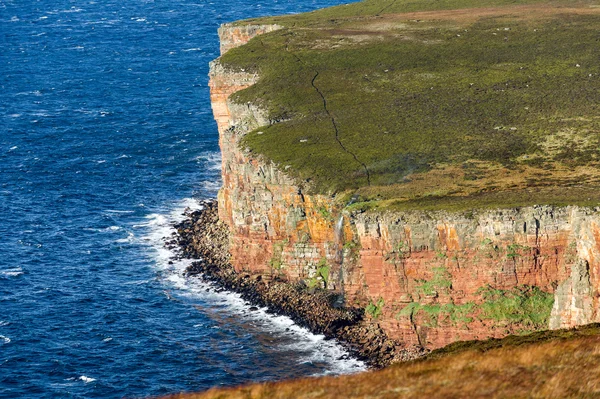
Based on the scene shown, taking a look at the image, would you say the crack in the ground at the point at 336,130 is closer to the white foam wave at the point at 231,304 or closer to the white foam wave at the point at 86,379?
the white foam wave at the point at 231,304

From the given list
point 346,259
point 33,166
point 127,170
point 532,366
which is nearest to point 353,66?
point 127,170

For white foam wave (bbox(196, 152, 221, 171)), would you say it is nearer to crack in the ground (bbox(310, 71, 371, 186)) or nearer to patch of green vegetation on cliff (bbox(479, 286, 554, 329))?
crack in the ground (bbox(310, 71, 371, 186))

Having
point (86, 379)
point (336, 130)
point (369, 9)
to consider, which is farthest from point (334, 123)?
point (369, 9)

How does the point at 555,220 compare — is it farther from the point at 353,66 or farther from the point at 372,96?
the point at 353,66

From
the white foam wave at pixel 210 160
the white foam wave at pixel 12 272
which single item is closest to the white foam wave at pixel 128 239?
the white foam wave at pixel 12 272

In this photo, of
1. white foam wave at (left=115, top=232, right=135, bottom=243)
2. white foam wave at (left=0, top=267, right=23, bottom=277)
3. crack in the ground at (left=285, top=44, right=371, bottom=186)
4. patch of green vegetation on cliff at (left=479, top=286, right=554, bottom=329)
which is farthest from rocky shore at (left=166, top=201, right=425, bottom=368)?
white foam wave at (left=0, top=267, right=23, bottom=277)

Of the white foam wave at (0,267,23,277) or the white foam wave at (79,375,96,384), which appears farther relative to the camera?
the white foam wave at (0,267,23,277)

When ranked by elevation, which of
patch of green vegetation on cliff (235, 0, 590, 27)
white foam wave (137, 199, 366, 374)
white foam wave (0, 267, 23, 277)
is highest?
patch of green vegetation on cliff (235, 0, 590, 27)
